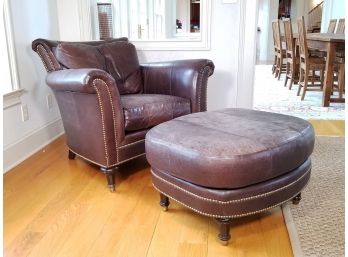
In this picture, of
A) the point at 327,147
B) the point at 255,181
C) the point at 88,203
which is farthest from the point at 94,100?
the point at 327,147

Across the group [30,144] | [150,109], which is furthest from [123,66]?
[30,144]

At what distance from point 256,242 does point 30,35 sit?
207cm

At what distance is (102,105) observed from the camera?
68.7 inches

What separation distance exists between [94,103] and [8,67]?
0.83 m

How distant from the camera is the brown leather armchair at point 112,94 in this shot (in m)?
1.77

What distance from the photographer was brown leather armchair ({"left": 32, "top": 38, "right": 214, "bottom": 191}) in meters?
1.77

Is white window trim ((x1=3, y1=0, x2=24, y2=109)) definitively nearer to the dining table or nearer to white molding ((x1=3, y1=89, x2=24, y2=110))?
white molding ((x1=3, y1=89, x2=24, y2=110))

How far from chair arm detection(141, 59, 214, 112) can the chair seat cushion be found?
0.08m

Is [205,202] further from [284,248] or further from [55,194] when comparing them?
[55,194]

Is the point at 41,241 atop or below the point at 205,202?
below

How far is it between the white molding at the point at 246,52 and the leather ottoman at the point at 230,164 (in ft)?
4.48

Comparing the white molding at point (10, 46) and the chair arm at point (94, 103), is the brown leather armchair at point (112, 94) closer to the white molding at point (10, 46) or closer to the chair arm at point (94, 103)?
the chair arm at point (94, 103)

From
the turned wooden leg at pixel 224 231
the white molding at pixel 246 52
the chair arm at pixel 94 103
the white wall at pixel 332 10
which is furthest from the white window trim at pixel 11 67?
the white wall at pixel 332 10

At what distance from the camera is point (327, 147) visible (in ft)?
8.33
